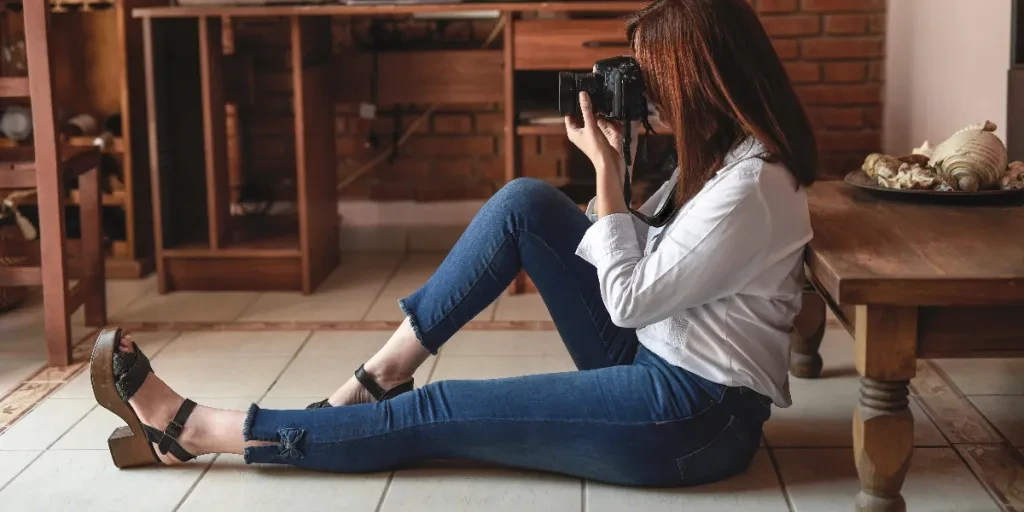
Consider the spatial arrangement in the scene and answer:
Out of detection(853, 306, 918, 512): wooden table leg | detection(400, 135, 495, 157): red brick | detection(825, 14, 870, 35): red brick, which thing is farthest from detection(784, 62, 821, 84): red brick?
detection(853, 306, 918, 512): wooden table leg

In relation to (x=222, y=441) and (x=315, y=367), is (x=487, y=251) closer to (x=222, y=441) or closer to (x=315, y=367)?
(x=222, y=441)

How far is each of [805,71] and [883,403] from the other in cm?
205

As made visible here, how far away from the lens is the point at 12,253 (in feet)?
9.66

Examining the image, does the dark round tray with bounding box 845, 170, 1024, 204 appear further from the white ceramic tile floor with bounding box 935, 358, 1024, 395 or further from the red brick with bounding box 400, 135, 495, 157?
the red brick with bounding box 400, 135, 495, 157

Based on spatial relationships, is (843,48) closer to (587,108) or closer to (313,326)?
(313,326)

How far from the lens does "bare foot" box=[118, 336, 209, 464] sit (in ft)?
5.97

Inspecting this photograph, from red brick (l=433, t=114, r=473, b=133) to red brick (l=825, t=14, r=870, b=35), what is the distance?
1090mm

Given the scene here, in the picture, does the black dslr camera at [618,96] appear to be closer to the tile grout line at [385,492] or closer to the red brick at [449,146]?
the tile grout line at [385,492]

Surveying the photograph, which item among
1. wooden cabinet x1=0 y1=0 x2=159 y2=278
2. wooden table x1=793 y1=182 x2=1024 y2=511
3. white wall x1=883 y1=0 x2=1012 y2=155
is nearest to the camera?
wooden table x1=793 y1=182 x2=1024 y2=511

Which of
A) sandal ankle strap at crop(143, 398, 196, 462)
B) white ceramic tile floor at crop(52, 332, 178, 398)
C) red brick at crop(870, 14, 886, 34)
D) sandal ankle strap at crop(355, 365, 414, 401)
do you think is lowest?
white ceramic tile floor at crop(52, 332, 178, 398)

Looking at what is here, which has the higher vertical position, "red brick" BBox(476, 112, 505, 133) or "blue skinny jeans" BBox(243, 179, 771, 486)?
"red brick" BBox(476, 112, 505, 133)

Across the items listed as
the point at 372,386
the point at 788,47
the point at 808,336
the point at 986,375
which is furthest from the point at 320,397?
the point at 788,47

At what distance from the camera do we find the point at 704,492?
176cm

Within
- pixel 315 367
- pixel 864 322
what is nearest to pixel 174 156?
pixel 315 367
